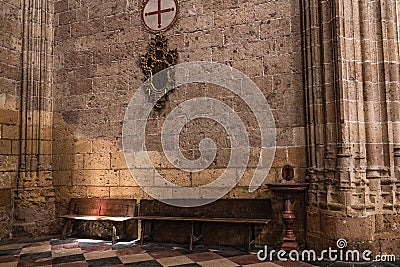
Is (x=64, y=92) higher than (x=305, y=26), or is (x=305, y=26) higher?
(x=305, y=26)

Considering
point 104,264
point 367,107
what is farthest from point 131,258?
point 367,107

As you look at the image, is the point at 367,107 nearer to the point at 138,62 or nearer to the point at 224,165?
the point at 224,165

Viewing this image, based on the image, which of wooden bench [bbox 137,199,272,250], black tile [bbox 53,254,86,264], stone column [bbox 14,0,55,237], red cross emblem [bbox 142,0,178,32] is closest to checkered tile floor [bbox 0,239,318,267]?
black tile [bbox 53,254,86,264]

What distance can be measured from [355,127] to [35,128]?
4.36 meters

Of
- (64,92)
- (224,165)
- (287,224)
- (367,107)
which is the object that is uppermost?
(64,92)

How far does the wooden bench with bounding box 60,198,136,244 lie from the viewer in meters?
5.27

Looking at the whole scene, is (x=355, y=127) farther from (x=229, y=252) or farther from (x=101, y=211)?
(x=101, y=211)

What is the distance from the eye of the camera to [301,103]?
4.78 metres

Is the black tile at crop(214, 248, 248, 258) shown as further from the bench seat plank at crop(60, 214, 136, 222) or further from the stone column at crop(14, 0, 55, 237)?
the stone column at crop(14, 0, 55, 237)

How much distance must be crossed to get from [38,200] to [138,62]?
2422 millimetres

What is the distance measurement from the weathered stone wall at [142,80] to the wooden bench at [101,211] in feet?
0.52

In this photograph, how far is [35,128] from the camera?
600 cm

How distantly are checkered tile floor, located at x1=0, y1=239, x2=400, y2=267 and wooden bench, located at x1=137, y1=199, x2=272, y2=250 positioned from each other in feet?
0.73

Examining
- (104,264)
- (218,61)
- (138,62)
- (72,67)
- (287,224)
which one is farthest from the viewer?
(72,67)
